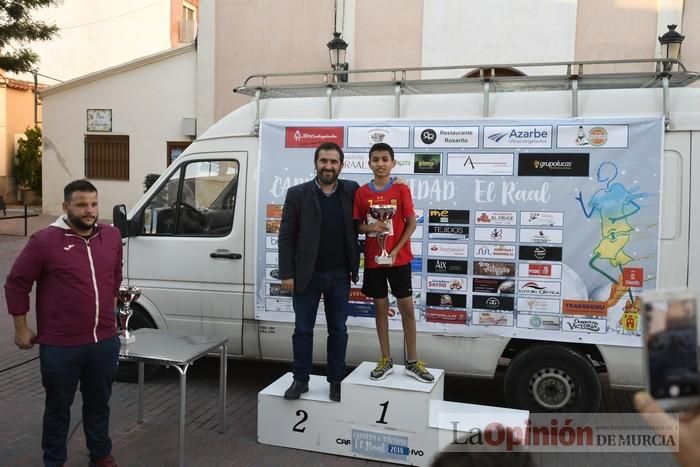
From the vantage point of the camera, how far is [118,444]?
16.0ft

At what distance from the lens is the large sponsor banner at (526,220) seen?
4926 millimetres

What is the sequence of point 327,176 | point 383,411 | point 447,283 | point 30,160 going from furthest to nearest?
1. point 30,160
2. point 447,283
3. point 327,176
4. point 383,411

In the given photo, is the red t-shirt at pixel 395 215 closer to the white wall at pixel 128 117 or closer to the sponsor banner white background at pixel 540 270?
the sponsor banner white background at pixel 540 270

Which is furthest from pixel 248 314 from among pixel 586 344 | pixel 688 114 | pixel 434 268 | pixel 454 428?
pixel 688 114

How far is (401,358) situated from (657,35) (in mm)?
10064

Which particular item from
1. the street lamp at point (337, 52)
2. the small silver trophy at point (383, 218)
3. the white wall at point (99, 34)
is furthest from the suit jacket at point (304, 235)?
the white wall at point (99, 34)

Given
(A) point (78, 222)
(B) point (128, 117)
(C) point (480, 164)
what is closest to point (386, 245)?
(C) point (480, 164)

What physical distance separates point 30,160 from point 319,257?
79.9 ft

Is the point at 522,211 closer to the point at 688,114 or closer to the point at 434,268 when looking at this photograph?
the point at 434,268

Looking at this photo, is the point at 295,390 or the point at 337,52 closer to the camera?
the point at 295,390

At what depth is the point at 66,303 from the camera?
3.92m

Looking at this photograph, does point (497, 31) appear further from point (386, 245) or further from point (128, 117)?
point (128, 117)

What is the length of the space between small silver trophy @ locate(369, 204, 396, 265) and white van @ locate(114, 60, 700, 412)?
97 centimetres

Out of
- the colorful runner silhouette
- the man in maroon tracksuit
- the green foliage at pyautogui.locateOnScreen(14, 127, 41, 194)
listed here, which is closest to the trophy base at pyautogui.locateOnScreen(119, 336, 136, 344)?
the man in maroon tracksuit
